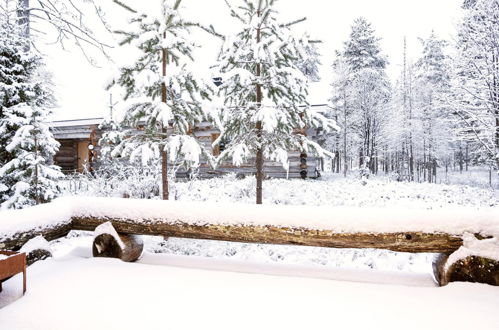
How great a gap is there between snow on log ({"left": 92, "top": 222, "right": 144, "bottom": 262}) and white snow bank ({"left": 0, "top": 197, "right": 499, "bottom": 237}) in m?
0.18

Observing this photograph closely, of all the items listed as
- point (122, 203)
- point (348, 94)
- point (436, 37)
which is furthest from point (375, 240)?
point (436, 37)

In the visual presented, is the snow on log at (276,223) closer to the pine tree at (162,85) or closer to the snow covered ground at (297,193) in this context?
the pine tree at (162,85)

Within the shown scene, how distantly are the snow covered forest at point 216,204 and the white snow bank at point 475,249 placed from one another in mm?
16

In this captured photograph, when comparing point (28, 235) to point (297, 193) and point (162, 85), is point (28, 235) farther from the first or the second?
point (297, 193)

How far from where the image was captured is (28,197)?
346 inches

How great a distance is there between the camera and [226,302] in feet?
9.07

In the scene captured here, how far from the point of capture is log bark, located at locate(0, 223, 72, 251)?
3.09 meters

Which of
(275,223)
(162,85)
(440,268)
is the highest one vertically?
(162,85)

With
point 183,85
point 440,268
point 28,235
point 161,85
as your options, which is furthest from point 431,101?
point 28,235

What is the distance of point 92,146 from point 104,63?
15.9m

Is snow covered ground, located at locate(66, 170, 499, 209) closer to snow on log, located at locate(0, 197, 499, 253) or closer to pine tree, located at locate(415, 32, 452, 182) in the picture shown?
snow on log, located at locate(0, 197, 499, 253)

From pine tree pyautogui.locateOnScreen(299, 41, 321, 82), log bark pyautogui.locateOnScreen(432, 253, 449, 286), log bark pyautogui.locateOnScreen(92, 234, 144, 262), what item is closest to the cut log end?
log bark pyautogui.locateOnScreen(92, 234, 144, 262)

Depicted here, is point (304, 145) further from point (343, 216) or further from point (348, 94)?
point (348, 94)

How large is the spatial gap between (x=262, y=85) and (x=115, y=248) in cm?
527
